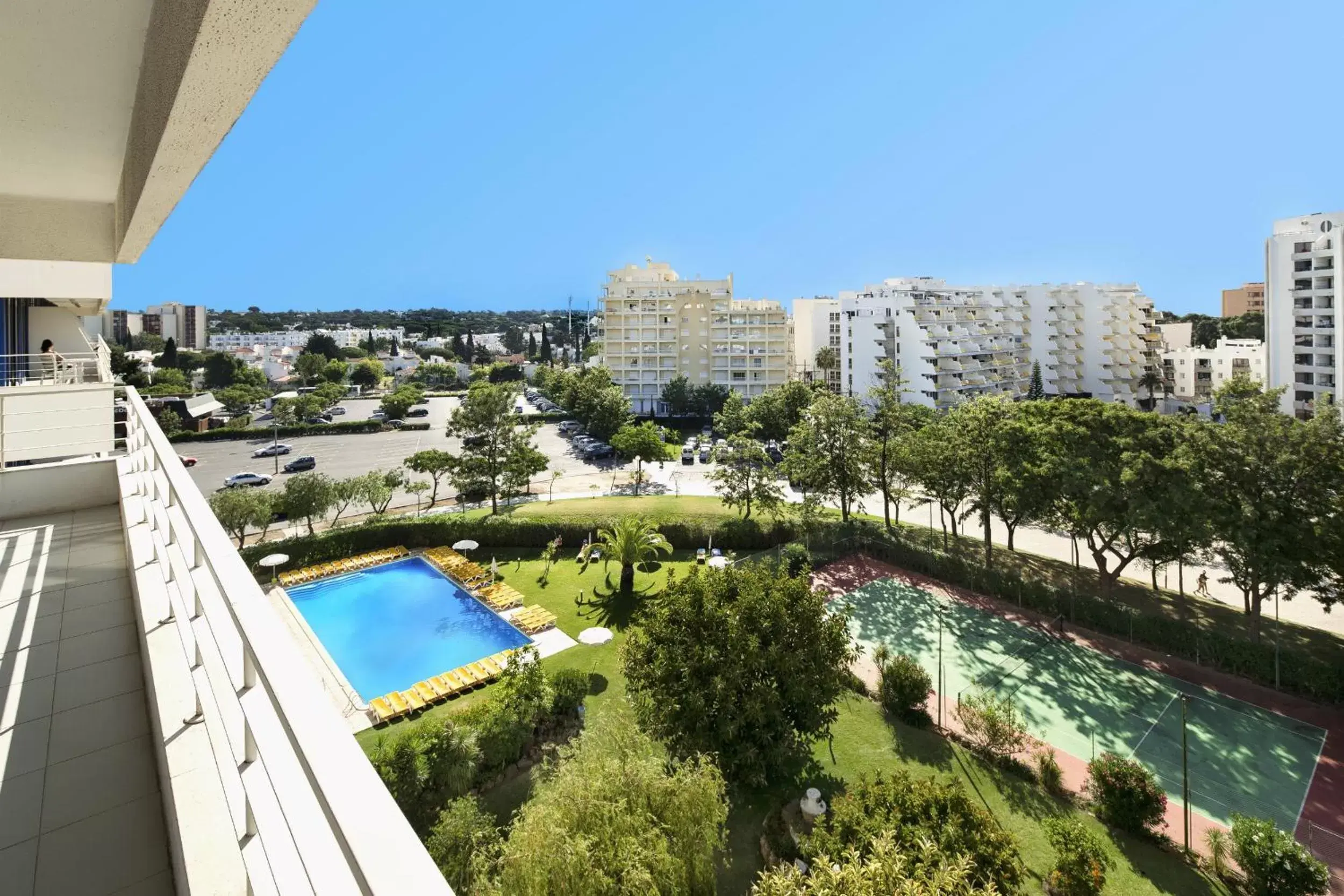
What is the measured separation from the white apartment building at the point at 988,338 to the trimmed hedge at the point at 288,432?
114ft

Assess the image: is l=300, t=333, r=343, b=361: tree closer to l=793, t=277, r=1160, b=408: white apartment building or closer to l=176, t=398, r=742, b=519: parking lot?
l=176, t=398, r=742, b=519: parking lot

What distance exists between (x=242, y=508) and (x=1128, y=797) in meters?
19.1

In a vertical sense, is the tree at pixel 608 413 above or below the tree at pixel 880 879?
above

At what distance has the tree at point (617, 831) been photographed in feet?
14.9

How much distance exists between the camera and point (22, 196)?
10.9ft

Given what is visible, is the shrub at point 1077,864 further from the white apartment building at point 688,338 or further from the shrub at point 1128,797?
the white apartment building at point 688,338

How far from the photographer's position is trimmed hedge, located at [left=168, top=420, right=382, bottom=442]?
3706 centimetres

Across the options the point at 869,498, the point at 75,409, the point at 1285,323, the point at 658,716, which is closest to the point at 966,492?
the point at 869,498

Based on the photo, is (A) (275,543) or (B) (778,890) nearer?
(B) (778,890)

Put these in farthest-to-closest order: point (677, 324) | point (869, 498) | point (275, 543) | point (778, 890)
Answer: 1. point (677, 324)
2. point (869, 498)
3. point (275, 543)
4. point (778, 890)

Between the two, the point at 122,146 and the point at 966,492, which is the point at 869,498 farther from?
the point at 122,146

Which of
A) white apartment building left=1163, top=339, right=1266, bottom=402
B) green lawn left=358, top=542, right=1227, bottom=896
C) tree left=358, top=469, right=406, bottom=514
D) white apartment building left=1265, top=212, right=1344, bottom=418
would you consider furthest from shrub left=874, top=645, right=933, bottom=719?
white apartment building left=1163, top=339, right=1266, bottom=402

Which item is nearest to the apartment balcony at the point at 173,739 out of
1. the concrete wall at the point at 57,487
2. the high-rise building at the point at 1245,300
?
the concrete wall at the point at 57,487

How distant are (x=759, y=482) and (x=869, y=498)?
8.67 meters
